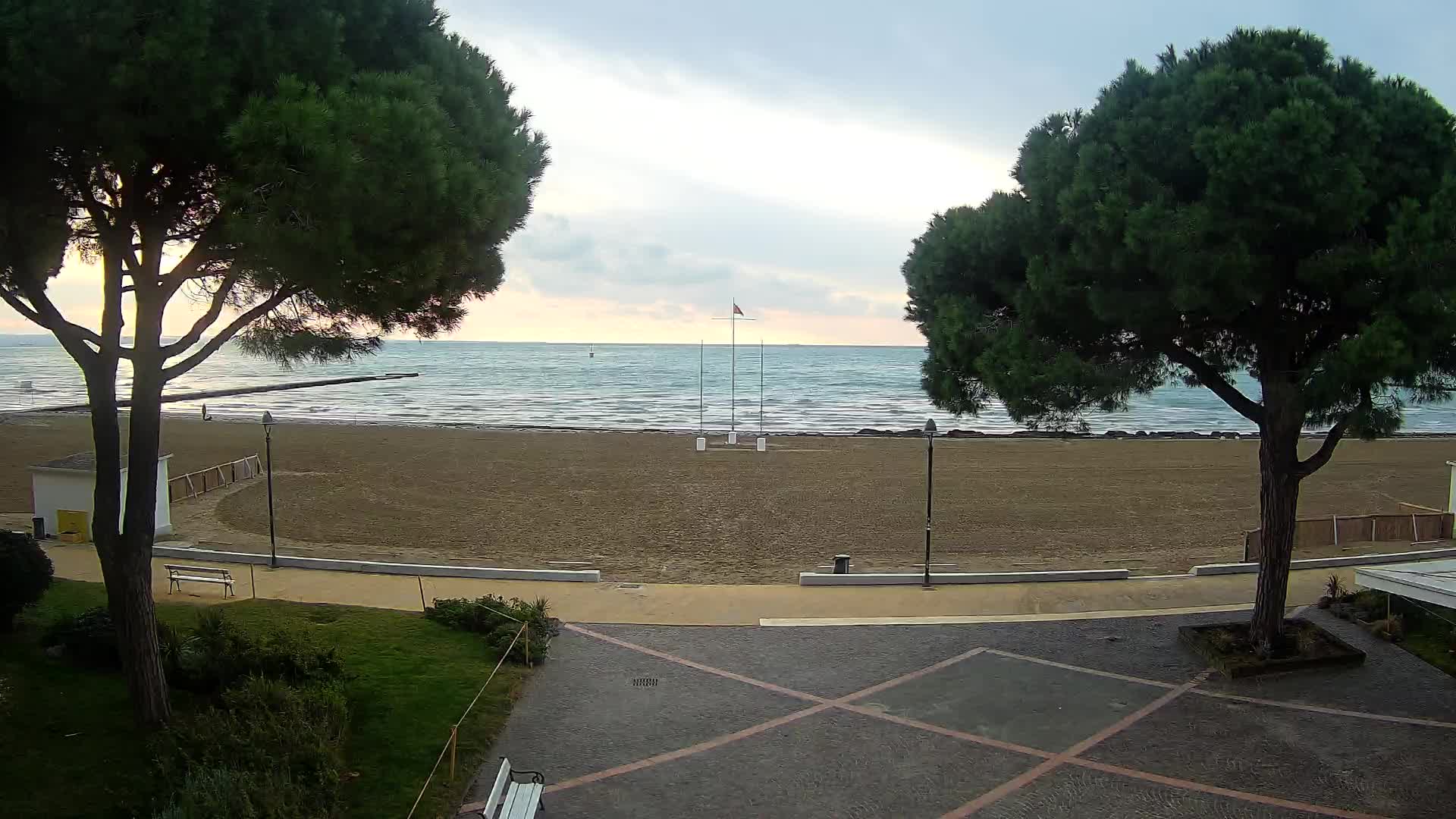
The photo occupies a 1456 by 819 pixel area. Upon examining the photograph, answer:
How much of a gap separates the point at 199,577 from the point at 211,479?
15131 mm

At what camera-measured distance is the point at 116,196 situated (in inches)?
309

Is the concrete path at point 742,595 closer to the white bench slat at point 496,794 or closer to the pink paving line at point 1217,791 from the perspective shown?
the pink paving line at point 1217,791

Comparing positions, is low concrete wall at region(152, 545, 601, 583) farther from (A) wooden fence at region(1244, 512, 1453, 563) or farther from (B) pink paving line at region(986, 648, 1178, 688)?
(A) wooden fence at region(1244, 512, 1453, 563)

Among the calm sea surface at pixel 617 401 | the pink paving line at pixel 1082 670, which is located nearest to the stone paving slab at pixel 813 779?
the pink paving line at pixel 1082 670

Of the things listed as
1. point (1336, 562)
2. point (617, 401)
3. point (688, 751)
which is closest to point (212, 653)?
point (688, 751)

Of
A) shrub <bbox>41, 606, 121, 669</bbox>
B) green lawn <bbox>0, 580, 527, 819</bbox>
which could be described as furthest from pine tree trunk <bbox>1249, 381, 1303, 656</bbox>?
shrub <bbox>41, 606, 121, 669</bbox>

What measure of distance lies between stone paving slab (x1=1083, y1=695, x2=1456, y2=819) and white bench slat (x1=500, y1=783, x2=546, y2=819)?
5415 millimetres

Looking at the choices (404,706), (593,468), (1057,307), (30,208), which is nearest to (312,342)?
(30,208)

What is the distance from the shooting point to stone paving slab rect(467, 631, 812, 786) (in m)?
9.04

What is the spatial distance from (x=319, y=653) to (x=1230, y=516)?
2352cm

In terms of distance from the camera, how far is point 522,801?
7.38 metres

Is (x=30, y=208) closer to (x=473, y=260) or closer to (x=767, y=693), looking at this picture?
(x=473, y=260)

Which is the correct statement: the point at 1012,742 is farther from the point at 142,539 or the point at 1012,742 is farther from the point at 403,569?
the point at 403,569

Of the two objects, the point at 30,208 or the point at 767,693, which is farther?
the point at 767,693
